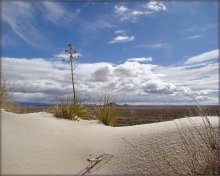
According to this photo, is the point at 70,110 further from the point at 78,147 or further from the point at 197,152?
the point at 197,152

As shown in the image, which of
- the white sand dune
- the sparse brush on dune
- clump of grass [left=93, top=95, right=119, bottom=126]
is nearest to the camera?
the sparse brush on dune

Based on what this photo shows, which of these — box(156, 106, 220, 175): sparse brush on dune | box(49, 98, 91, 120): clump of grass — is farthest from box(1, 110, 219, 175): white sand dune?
box(49, 98, 91, 120): clump of grass

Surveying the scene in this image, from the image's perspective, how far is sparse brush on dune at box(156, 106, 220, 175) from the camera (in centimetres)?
460

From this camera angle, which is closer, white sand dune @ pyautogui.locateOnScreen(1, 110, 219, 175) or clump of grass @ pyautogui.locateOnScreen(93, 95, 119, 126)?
white sand dune @ pyautogui.locateOnScreen(1, 110, 219, 175)

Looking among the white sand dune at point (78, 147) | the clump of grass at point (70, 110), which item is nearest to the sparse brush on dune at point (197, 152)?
the white sand dune at point (78, 147)

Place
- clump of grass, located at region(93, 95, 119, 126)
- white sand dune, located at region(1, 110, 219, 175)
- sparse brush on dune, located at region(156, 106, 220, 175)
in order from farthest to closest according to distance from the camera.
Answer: clump of grass, located at region(93, 95, 119, 126) < white sand dune, located at region(1, 110, 219, 175) < sparse brush on dune, located at region(156, 106, 220, 175)

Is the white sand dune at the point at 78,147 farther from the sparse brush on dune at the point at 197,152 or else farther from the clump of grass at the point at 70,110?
the clump of grass at the point at 70,110

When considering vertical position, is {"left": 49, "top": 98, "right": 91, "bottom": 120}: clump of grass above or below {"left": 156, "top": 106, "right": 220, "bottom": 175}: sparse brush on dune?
above

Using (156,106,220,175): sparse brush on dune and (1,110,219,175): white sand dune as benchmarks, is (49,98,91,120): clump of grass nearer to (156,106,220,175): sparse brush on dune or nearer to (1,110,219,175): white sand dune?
(1,110,219,175): white sand dune

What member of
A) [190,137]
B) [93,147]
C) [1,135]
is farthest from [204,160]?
A: [1,135]

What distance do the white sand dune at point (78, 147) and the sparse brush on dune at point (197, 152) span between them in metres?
0.15

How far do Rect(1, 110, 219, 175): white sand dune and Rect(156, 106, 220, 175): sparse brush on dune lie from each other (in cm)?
15

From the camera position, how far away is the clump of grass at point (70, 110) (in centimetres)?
859

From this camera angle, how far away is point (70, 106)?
29.0 feet
